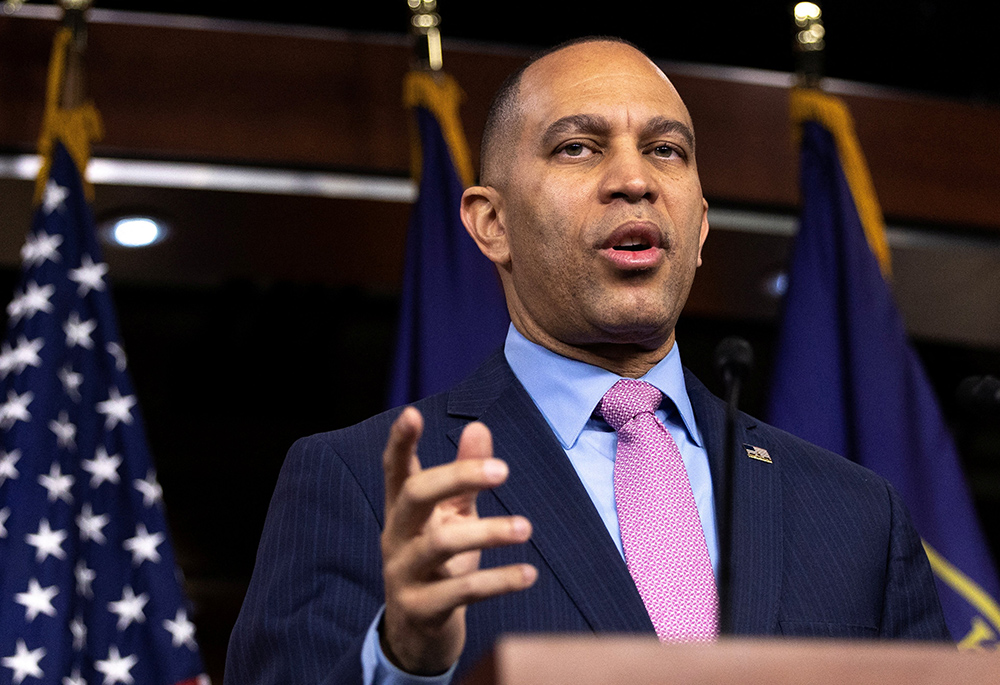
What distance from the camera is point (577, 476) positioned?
5.01 feet

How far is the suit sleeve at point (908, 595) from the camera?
5.28 ft

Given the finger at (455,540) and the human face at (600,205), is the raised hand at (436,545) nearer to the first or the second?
the finger at (455,540)

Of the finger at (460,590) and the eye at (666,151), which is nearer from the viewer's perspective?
the finger at (460,590)

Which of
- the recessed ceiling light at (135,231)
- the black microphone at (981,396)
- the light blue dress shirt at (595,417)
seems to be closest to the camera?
the light blue dress shirt at (595,417)

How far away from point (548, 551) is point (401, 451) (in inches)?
16.3

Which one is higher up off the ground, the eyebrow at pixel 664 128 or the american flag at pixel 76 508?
the eyebrow at pixel 664 128

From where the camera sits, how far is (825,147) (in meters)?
3.42

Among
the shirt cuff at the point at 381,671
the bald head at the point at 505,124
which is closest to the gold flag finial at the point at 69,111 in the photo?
the bald head at the point at 505,124

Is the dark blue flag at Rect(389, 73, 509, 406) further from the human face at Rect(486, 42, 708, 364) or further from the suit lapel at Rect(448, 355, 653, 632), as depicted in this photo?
the suit lapel at Rect(448, 355, 653, 632)

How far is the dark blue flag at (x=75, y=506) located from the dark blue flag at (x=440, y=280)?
0.70m

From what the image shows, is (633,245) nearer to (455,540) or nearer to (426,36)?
(455,540)

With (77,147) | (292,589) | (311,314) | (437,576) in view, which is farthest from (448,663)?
(311,314)

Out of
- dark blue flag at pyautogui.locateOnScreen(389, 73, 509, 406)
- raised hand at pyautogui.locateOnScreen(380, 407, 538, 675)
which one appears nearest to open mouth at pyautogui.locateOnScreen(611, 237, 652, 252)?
raised hand at pyautogui.locateOnScreen(380, 407, 538, 675)

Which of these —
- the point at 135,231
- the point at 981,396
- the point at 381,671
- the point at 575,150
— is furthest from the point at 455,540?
the point at 135,231
